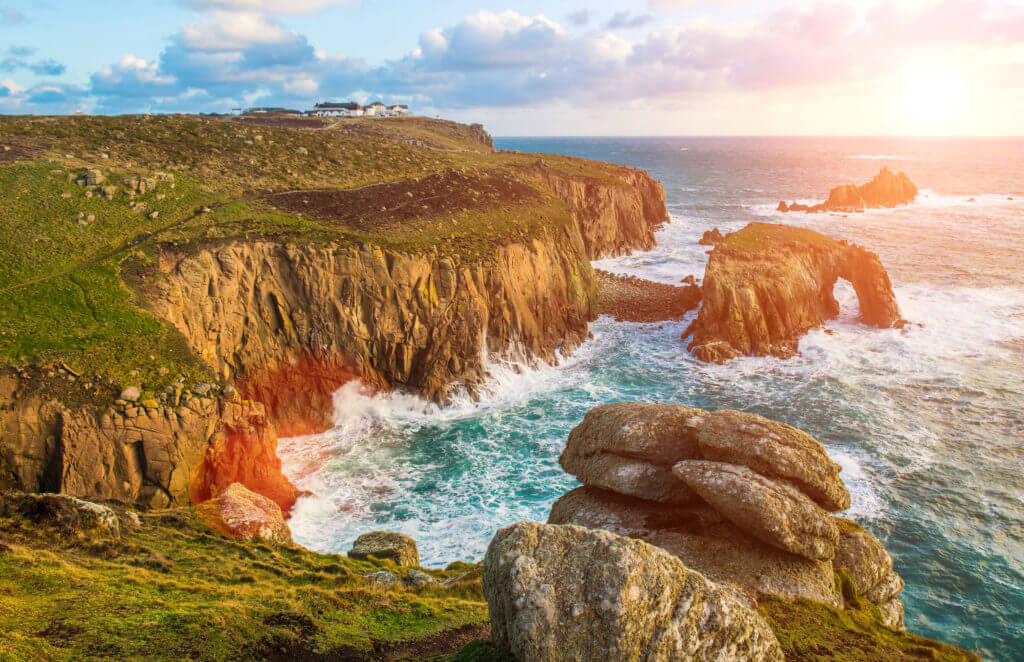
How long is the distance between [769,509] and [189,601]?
15.8 metres

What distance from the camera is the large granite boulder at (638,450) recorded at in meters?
18.0

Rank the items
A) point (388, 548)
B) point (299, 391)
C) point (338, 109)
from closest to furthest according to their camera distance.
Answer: point (388, 548) < point (299, 391) < point (338, 109)

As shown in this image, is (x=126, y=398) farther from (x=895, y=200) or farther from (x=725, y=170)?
(x=725, y=170)

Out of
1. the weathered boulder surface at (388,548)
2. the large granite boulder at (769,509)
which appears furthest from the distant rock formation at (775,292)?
the weathered boulder surface at (388,548)

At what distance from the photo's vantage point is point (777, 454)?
1686cm

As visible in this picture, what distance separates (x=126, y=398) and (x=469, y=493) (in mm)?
15665

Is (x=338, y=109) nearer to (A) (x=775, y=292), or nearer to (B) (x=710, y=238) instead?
(B) (x=710, y=238)

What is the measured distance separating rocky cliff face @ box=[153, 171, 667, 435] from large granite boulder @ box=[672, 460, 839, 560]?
73.0 ft

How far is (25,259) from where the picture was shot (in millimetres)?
29484

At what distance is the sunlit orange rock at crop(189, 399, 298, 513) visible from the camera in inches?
976

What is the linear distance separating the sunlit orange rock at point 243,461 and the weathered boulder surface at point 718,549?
15.8 meters

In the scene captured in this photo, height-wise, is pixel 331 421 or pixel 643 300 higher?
pixel 643 300

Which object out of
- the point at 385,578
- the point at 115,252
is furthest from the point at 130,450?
the point at 115,252

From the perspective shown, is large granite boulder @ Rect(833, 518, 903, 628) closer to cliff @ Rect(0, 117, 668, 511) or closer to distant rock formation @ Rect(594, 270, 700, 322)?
cliff @ Rect(0, 117, 668, 511)
